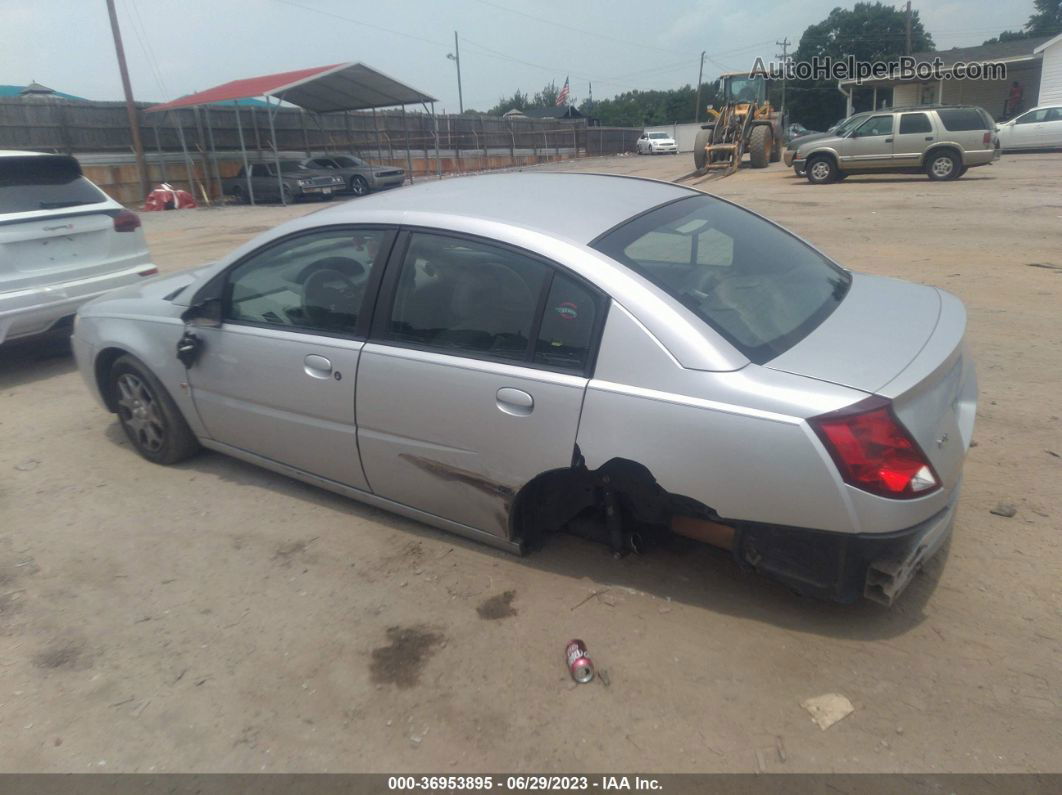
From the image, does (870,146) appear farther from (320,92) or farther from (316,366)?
(316,366)

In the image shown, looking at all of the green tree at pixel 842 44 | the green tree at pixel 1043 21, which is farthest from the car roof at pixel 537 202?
the green tree at pixel 1043 21

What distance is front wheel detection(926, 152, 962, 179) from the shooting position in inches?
715

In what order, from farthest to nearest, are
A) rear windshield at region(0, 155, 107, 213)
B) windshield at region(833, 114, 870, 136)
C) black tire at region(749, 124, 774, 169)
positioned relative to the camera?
1. black tire at region(749, 124, 774, 169)
2. windshield at region(833, 114, 870, 136)
3. rear windshield at region(0, 155, 107, 213)

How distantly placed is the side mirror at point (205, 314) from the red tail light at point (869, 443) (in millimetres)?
2899

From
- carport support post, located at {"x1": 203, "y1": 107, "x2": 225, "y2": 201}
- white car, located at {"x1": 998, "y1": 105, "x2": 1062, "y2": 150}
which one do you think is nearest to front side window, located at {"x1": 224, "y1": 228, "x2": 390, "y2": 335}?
carport support post, located at {"x1": 203, "y1": 107, "x2": 225, "y2": 201}

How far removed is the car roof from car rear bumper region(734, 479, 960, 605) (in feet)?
4.31

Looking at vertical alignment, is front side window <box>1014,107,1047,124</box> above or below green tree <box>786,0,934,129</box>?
below

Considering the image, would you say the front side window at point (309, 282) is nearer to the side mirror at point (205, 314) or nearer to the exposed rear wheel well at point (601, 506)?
the side mirror at point (205, 314)

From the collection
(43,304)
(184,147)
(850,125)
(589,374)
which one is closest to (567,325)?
(589,374)

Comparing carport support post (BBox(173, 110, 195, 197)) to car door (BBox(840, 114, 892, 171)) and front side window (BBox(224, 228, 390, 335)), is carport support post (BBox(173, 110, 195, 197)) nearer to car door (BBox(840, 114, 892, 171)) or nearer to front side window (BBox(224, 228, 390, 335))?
car door (BBox(840, 114, 892, 171))

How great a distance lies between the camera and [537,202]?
11.1 ft

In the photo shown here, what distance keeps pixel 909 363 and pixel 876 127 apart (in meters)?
18.8
